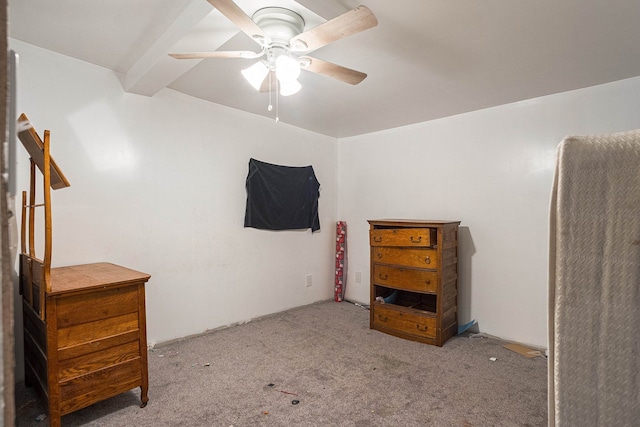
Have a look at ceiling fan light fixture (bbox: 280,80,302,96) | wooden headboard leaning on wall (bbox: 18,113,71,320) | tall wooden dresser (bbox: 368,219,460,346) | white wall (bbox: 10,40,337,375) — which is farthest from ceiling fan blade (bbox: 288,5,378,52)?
tall wooden dresser (bbox: 368,219,460,346)

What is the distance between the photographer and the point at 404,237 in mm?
3000

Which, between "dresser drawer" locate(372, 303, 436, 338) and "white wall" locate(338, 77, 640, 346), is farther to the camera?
"dresser drawer" locate(372, 303, 436, 338)

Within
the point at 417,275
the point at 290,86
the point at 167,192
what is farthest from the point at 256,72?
the point at 417,275

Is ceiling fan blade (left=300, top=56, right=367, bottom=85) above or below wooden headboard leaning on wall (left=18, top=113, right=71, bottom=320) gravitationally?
above

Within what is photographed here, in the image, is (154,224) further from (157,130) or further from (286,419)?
(286,419)

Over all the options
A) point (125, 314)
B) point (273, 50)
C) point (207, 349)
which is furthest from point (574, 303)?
point (207, 349)

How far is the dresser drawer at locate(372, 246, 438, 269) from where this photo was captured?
287 centimetres

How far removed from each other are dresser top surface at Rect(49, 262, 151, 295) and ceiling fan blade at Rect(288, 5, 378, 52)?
59.0 inches

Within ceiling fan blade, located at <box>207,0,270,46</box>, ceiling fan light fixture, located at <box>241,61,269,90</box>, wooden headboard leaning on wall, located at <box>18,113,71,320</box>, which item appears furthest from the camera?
ceiling fan light fixture, located at <box>241,61,269,90</box>

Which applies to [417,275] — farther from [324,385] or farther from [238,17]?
[238,17]

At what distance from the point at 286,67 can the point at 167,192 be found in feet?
5.50

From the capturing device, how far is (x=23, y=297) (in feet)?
6.60

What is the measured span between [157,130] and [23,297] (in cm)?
147

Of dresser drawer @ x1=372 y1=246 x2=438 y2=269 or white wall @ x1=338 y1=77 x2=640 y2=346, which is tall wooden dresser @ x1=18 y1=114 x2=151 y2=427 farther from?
white wall @ x1=338 y1=77 x2=640 y2=346
